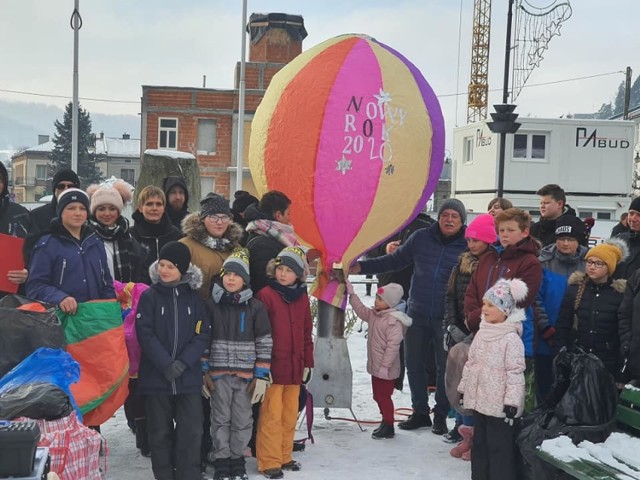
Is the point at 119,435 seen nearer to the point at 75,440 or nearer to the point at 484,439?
the point at 75,440

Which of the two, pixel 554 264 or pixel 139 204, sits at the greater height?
pixel 139 204

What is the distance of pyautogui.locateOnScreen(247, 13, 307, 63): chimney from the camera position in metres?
30.8

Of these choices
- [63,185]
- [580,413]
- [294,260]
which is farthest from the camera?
[63,185]

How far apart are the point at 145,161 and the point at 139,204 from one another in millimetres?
3968

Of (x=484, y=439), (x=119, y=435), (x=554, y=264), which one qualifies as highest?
(x=554, y=264)

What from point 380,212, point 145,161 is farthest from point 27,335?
point 145,161

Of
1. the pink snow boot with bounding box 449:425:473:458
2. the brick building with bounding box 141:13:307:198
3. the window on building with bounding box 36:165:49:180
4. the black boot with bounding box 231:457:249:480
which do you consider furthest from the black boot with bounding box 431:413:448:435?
the window on building with bounding box 36:165:49:180

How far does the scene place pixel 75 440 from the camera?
3578mm

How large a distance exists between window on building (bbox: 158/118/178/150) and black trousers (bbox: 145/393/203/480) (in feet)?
87.4

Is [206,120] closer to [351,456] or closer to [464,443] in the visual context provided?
[351,456]

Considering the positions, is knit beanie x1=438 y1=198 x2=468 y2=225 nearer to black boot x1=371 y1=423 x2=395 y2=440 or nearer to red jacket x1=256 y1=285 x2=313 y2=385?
red jacket x1=256 y1=285 x2=313 y2=385

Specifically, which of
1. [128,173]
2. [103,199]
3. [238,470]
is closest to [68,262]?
[103,199]

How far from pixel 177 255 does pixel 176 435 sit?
3.89 ft

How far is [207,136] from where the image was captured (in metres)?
30.4
